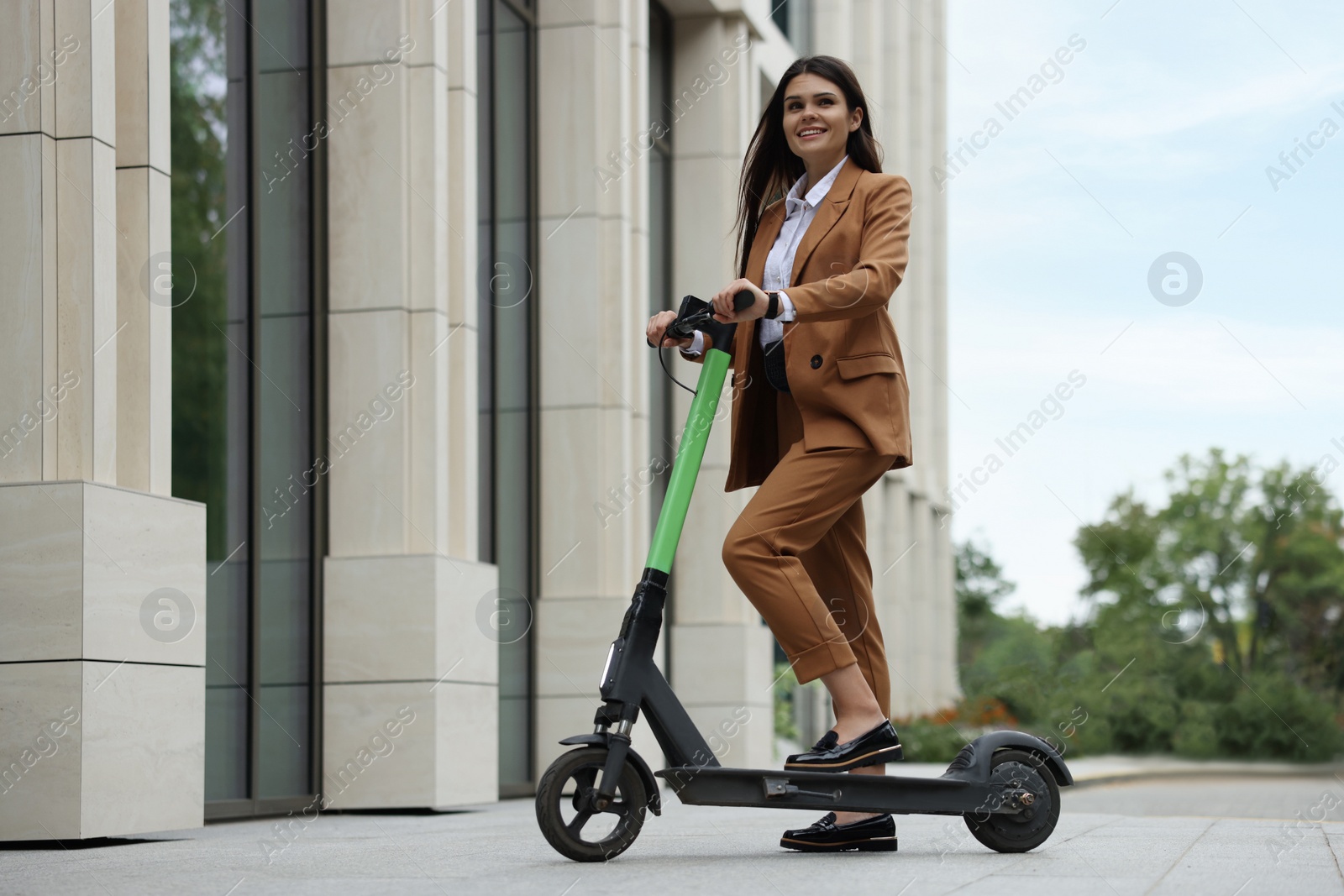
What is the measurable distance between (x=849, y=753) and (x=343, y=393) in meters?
4.59

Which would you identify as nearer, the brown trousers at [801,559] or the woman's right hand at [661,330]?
the brown trousers at [801,559]

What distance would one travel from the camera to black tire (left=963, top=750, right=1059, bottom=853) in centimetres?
443

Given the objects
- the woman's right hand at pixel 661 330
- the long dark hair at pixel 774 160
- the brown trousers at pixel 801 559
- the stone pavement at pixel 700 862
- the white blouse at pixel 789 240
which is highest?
the long dark hair at pixel 774 160

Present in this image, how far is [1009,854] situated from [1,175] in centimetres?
407

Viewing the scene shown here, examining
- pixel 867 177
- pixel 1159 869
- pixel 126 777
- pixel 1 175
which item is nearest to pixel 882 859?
pixel 1159 869

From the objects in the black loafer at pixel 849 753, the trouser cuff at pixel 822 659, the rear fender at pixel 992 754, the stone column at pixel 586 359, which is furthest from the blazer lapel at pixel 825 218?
the stone column at pixel 586 359

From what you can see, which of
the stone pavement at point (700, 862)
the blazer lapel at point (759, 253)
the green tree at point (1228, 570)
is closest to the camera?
the stone pavement at point (700, 862)

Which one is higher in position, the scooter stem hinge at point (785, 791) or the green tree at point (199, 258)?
the green tree at point (199, 258)

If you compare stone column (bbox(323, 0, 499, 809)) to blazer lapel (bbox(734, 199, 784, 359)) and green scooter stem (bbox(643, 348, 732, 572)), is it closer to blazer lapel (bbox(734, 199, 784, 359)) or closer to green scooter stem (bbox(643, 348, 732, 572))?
blazer lapel (bbox(734, 199, 784, 359))

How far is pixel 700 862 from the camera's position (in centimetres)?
420

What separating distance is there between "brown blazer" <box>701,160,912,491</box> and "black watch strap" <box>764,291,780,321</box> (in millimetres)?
41

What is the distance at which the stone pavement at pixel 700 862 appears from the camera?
143 inches

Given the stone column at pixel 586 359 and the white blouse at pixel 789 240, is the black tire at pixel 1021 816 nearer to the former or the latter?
the white blouse at pixel 789 240

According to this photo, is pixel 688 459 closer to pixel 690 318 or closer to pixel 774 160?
pixel 690 318
